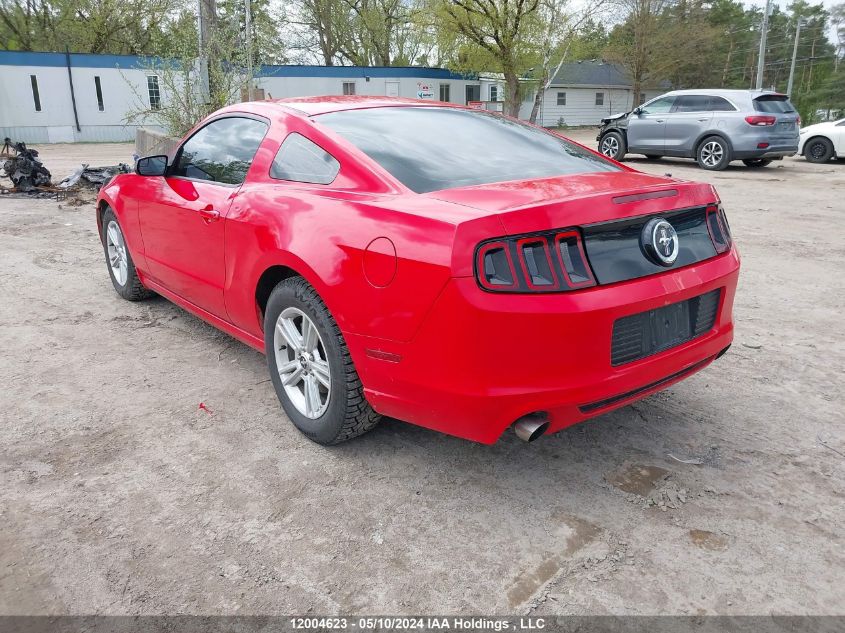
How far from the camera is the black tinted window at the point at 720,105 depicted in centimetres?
1367

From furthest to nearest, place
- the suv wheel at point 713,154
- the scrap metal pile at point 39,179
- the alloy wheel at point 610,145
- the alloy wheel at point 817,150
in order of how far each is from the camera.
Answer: the alloy wheel at point 610,145 < the alloy wheel at point 817,150 < the suv wheel at point 713,154 < the scrap metal pile at point 39,179

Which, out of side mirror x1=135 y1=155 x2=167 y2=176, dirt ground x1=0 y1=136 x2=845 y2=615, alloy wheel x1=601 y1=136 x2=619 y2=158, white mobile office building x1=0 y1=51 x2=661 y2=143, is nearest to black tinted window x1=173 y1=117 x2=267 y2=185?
side mirror x1=135 y1=155 x2=167 y2=176

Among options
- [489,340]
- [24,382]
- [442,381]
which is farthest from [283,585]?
[24,382]

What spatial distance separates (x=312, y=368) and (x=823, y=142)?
56.3 ft

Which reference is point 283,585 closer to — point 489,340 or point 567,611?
point 567,611

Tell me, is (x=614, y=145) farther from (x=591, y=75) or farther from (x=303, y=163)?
(x=591, y=75)

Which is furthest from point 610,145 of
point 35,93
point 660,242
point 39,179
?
point 35,93

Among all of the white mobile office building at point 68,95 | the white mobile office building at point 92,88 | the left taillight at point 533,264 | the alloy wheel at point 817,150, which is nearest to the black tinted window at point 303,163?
the left taillight at point 533,264

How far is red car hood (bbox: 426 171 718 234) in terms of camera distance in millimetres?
2213

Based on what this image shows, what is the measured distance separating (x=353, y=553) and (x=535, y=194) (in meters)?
1.44

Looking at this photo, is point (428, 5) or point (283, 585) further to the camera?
point (428, 5)

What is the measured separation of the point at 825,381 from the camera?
3.61 metres

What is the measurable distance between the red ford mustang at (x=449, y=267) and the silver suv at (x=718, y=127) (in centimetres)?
1189

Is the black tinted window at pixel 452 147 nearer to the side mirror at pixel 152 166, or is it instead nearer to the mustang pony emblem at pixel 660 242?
the mustang pony emblem at pixel 660 242
